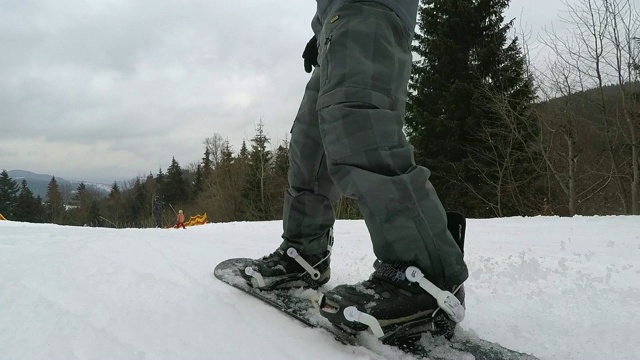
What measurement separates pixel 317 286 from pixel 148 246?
91 cm

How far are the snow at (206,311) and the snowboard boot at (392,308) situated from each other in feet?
0.16

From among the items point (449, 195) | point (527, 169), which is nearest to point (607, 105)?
point (527, 169)

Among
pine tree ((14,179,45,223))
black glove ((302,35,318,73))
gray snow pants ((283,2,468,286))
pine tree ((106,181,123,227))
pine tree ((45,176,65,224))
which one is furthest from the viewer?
pine tree ((45,176,65,224))

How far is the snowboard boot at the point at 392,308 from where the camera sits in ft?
2.64

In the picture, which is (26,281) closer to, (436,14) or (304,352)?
(304,352)

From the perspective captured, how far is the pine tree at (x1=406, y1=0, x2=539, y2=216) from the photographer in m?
13.6

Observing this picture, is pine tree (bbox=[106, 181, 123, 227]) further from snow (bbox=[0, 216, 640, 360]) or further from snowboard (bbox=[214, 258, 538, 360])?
snowboard (bbox=[214, 258, 538, 360])

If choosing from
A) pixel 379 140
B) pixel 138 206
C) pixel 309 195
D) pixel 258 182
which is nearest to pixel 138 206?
pixel 138 206

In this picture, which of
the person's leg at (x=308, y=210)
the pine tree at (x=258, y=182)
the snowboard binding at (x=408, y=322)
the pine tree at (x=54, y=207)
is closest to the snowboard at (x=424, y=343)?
the snowboard binding at (x=408, y=322)

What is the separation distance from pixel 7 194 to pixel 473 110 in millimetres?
48900

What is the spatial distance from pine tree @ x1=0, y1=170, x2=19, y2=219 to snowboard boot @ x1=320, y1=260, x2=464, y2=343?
51148 mm

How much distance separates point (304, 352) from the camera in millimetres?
747

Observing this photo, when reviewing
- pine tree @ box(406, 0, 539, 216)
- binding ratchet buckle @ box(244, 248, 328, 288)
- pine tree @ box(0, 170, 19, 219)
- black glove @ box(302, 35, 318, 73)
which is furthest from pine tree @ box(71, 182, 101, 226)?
binding ratchet buckle @ box(244, 248, 328, 288)

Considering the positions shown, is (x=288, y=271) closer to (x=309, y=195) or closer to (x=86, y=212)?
(x=309, y=195)
